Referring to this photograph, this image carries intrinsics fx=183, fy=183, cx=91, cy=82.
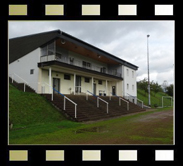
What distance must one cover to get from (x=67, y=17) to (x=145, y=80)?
1446 inches

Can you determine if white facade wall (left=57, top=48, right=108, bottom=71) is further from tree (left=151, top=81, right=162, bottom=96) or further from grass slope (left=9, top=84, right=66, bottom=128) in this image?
tree (left=151, top=81, right=162, bottom=96)

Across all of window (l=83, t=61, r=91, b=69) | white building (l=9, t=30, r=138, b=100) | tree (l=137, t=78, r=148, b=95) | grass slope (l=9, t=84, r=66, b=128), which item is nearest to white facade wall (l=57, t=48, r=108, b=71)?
white building (l=9, t=30, r=138, b=100)

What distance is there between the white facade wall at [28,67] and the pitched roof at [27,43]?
1.77 feet

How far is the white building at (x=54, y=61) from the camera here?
668 inches

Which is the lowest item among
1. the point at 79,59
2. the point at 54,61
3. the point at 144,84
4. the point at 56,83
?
the point at 144,84

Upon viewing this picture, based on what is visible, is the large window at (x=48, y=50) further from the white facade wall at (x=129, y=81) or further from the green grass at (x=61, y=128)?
the white facade wall at (x=129, y=81)

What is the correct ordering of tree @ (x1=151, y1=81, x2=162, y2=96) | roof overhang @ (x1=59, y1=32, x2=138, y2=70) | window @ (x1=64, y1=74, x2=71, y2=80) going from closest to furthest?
roof overhang @ (x1=59, y1=32, x2=138, y2=70) → window @ (x1=64, y1=74, x2=71, y2=80) → tree @ (x1=151, y1=81, x2=162, y2=96)

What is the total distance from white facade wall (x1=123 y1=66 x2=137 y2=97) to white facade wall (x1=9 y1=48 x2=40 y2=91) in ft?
54.6

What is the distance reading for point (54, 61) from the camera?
16.0 m

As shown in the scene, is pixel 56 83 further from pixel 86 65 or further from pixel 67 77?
pixel 86 65

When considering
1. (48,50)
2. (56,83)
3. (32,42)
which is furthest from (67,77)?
(32,42)

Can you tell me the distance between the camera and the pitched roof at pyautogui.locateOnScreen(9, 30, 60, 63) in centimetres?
1784

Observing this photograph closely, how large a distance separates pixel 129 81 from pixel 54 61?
62.3 ft
